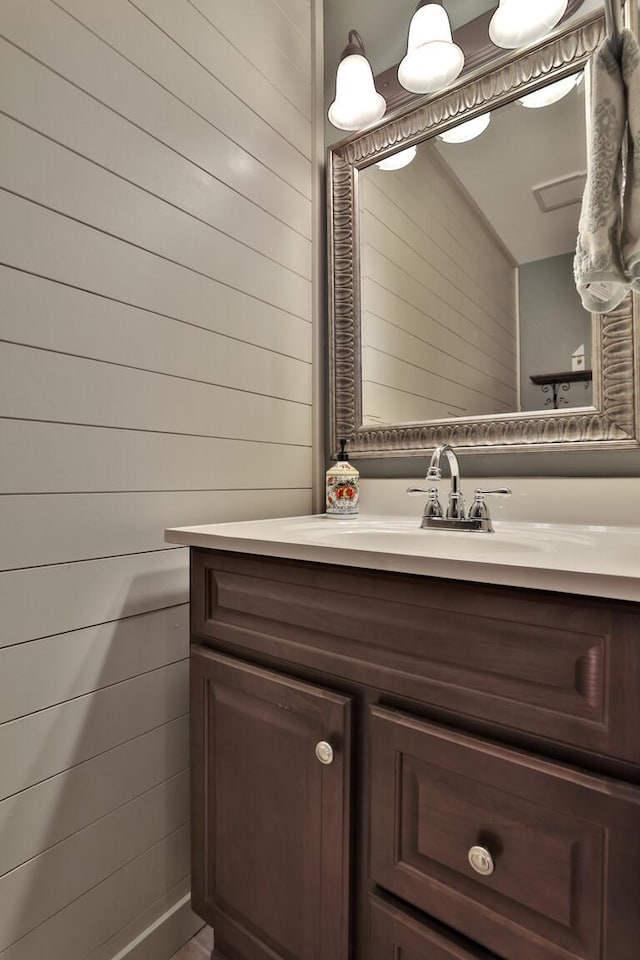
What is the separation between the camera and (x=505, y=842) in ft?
1.90

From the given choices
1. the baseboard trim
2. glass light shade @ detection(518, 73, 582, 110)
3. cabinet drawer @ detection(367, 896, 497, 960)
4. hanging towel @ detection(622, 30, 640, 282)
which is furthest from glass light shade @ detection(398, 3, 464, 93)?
the baseboard trim

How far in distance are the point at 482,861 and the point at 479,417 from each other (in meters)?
0.87

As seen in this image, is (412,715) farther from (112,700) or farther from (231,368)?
(231,368)

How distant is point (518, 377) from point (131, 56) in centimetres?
102

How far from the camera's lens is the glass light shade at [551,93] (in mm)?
1068

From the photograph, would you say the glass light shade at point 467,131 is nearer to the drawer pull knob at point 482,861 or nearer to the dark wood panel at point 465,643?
the dark wood panel at point 465,643

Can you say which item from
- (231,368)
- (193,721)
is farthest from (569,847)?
→ (231,368)

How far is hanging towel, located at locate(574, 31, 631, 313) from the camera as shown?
0.68m

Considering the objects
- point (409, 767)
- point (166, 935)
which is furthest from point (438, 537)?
point (166, 935)

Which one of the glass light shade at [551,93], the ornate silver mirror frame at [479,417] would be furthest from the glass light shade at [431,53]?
the glass light shade at [551,93]

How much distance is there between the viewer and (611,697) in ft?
1.69

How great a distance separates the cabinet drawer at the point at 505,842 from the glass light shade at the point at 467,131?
4.30 feet

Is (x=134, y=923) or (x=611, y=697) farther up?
(x=611, y=697)

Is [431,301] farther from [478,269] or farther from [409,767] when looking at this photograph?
[409,767]
